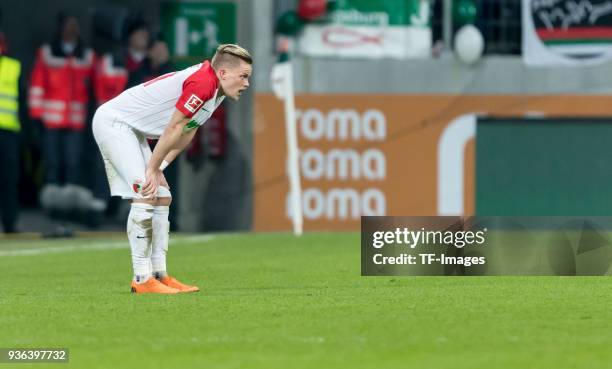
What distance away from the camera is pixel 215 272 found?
13.7m

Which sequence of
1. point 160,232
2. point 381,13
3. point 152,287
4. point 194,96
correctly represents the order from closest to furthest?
point 194,96
point 152,287
point 160,232
point 381,13

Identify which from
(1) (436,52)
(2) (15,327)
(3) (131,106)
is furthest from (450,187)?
(2) (15,327)

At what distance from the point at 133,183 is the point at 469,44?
10.9m

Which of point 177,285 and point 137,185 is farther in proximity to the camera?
point 177,285

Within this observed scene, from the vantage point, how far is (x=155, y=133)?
11086 mm

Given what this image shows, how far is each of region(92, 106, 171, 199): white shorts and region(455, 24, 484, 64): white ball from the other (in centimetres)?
1052

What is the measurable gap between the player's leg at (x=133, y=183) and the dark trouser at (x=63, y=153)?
32.4 ft

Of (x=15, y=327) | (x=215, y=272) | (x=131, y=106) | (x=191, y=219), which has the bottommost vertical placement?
(x=191, y=219)

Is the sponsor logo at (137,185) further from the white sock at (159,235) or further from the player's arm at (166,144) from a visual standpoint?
the white sock at (159,235)

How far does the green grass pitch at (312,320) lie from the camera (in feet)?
25.2

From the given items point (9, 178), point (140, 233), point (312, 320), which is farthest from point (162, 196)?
point (9, 178)

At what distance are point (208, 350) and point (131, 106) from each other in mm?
3476

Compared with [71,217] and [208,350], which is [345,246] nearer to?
[71,217]

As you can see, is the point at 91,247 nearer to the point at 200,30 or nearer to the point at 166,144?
the point at 200,30
